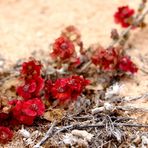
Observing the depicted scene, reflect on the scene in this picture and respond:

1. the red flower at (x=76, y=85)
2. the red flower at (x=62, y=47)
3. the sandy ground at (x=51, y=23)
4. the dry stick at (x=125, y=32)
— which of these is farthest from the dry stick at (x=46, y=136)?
the sandy ground at (x=51, y=23)

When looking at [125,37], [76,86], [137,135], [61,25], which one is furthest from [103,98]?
[61,25]

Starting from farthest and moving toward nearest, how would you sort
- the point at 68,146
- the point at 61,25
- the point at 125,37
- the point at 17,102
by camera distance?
the point at 61,25 → the point at 125,37 → the point at 17,102 → the point at 68,146

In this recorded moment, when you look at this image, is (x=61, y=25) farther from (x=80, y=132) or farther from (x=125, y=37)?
(x=80, y=132)

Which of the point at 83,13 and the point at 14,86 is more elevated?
the point at 83,13

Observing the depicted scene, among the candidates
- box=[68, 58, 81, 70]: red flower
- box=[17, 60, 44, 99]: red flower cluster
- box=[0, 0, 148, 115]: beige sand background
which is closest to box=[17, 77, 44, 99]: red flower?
box=[17, 60, 44, 99]: red flower cluster

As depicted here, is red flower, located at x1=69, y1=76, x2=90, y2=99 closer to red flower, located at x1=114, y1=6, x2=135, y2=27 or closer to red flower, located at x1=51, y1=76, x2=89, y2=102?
red flower, located at x1=51, y1=76, x2=89, y2=102

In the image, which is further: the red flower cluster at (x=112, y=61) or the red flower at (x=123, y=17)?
→ the red flower at (x=123, y=17)

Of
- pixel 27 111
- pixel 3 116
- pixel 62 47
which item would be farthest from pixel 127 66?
pixel 3 116

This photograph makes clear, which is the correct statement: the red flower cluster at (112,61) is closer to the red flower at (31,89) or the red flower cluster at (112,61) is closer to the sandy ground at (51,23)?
the sandy ground at (51,23)
